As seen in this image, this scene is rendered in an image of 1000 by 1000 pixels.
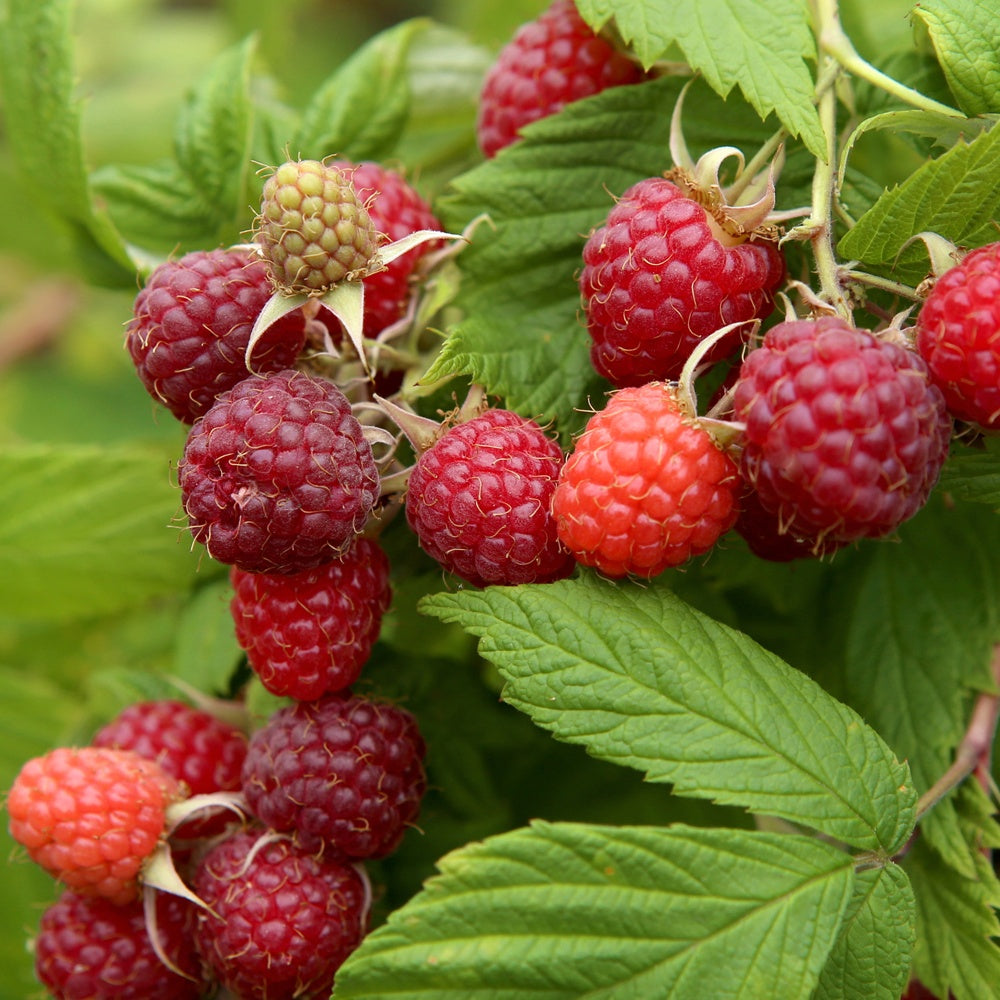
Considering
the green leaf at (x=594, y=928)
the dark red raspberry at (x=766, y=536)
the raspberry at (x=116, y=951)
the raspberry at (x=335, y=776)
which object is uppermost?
the dark red raspberry at (x=766, y=536)

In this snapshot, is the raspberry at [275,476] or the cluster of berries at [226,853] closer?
the raspberry at [275,476]

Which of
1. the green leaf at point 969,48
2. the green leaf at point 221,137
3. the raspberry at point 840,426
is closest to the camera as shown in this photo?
the raspberry at point 840,426

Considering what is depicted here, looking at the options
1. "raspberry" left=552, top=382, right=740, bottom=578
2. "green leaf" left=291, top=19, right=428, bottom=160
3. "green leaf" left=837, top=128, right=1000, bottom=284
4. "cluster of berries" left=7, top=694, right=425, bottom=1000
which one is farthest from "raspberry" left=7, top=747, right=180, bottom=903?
"green leaf" left=837, top=128, right=1000, bottom=284

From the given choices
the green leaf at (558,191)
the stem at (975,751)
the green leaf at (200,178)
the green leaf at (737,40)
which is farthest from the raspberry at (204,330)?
the stem at (975,751)

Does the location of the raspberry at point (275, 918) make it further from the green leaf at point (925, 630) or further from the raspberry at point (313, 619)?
the green leaf at point (925, 630)

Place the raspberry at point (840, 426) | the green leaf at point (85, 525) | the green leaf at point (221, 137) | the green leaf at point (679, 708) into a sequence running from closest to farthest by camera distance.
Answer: the raspberry at point (840, 426) < the green leaf at point (679, 708) < the green leaf at point (221, 137) < the green leaf at point (85, 525)

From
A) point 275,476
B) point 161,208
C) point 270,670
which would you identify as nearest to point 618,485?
point 275,476

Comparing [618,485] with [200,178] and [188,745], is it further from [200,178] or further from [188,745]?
[200,178]
